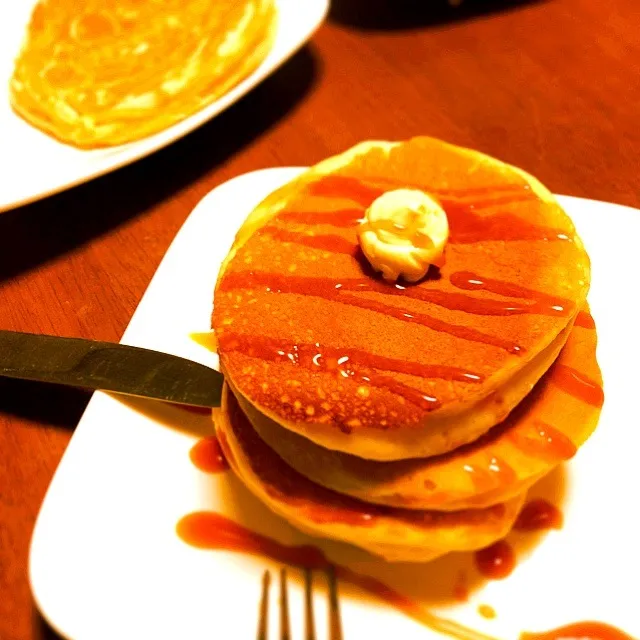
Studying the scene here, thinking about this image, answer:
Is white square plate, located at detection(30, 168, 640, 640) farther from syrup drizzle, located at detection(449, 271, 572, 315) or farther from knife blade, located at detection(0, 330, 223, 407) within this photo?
syrup drizzle, located at detection(449, 271, 572, 315)

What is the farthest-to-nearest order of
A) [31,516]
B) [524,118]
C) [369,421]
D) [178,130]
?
[524,118], [178,130], [31,516], [369,421]

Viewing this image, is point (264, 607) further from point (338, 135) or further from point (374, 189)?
point (338, 135)

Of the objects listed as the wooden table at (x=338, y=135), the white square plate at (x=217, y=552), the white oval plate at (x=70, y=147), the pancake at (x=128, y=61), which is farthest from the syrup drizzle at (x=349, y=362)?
the pancake at (x=128, y=61)

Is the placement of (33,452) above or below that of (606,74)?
below

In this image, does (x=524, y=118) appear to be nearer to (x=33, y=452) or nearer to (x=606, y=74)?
(x=606, y=74)

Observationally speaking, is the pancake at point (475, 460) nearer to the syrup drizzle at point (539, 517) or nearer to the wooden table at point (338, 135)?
the syrup drizzle at point (539, 517)

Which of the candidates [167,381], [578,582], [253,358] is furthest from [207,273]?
[578,582]

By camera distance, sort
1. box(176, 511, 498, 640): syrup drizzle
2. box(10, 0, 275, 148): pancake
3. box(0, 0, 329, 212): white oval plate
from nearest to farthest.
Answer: box(176, 511, 498, 640): syrup drizzle, box(0, 0, 329, 212): white oval plate, box(10, 0, 275, 148): pancake

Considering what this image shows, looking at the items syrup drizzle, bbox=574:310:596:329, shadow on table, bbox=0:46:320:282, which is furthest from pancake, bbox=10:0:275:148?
syrup drizzle, bbox=574:310:596:329
